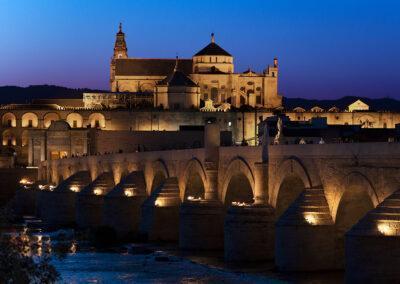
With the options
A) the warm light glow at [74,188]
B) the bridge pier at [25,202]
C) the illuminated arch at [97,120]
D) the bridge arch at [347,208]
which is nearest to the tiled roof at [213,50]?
the illuminated arch at [97,120]

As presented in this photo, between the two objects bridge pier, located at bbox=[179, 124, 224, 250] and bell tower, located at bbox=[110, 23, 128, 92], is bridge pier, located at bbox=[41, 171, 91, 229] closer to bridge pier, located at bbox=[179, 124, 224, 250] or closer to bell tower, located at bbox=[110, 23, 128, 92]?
bridge pier, located at bbox=[179, 124, 224, 250]

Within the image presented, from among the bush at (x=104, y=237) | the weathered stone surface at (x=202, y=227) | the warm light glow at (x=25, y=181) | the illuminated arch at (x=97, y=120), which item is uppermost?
the illuminated arch at (x=97, y=120)

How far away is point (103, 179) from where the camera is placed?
6450 cm

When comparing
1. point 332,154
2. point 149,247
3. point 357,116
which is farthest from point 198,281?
point 357,116

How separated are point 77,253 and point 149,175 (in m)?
13.1

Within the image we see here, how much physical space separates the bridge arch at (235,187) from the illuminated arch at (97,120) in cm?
7396

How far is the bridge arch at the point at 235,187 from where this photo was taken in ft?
146

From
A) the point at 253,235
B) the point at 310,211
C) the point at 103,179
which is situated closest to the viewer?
the point at 310,211

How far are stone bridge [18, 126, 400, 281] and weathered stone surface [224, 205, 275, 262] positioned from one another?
34mm

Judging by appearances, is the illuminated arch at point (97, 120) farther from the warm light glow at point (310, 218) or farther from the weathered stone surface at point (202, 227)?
the warm light glow at point (310, 218)

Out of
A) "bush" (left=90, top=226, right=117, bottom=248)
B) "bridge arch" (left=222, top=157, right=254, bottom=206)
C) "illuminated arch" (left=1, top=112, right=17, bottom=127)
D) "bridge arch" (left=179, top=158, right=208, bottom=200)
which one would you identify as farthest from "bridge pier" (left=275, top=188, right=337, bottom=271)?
"illuminated arch" (left=1, top=112, right=17, bottom=127)

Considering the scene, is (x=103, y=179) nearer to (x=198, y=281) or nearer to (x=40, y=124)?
(x=198, y=281)

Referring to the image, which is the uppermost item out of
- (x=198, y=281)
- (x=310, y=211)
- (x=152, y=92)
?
(x=152, y=92)

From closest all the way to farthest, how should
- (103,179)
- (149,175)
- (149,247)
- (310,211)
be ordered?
(310,211) < (149,247) < (149,175) < (103,179)
